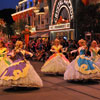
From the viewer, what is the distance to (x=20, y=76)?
8.34 meters

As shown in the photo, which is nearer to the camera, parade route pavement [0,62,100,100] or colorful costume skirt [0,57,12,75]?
parade route pavement [0,62,100,100]

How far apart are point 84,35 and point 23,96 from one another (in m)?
17.5

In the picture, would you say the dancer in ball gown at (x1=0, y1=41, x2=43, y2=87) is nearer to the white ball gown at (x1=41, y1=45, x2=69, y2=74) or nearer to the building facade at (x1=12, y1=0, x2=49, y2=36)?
the white ball gown at (x1=41, y1=45, x2=69, y2=74)

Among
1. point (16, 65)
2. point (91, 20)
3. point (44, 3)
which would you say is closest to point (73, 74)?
point (16, 65)

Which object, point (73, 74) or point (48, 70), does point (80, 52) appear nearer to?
point (73, 74)

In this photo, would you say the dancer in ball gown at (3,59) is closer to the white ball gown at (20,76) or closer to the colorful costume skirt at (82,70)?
the white ball gown at (20,76)

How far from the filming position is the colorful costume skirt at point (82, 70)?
32.3 ft

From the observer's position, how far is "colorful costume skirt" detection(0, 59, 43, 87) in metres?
8.27

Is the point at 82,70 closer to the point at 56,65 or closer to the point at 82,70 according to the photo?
the point at 82,70

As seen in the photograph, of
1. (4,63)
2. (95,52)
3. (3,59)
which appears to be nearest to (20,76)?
(4,63)

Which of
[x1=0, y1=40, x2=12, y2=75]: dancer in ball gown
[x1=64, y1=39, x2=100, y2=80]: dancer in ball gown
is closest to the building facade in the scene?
[x1=0, y1=40, x2=12, y2=75]: dancer in ball gown

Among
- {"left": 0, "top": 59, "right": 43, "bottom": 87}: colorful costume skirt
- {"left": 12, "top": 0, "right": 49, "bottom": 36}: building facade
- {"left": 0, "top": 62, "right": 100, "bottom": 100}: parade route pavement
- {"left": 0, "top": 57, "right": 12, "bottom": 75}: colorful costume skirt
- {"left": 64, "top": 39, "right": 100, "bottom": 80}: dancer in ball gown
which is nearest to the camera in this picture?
{"left": 0, "top": 62, "right": 100, "bottom": 100}: parade route pavement

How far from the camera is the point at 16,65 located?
8648 mm

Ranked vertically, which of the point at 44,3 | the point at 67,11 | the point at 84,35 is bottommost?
the point at 84,35
